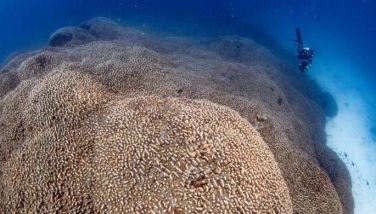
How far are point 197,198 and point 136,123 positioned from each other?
1408 mm

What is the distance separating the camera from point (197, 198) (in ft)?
11.1

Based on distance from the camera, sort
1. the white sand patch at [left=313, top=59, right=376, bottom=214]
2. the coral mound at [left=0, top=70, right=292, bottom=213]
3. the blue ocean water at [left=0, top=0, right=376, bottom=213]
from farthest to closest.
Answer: the blue ocean water at [left=0, top=0, right=376, bottom=213] → the white sand patch at [left=313, top=59, right=376, bottom=214] → the coral mound at [left=0, top=70, right=292, bottom=213]

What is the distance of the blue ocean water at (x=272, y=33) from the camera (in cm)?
1688

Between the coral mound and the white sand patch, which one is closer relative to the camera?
the coral mound

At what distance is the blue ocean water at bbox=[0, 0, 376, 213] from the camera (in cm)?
1688

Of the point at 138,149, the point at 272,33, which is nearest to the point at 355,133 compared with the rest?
the point at 138,149

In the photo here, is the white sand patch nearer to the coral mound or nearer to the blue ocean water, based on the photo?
the blue ocean water

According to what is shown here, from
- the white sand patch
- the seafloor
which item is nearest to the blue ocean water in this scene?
the white sand patch

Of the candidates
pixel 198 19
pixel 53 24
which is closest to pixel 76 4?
pixel 53 24

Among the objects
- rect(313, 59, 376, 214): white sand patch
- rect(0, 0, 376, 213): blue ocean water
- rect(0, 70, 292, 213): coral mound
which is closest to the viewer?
rect(0, 70, 292, 213): coral mound

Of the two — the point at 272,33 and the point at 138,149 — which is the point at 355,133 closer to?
the point at 138,149

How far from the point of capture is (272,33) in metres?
36.5

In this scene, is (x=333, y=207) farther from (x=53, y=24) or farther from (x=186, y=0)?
(x=53, y=24)

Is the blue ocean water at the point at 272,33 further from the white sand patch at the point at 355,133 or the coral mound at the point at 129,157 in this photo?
the coral mound at the point at 129,157
